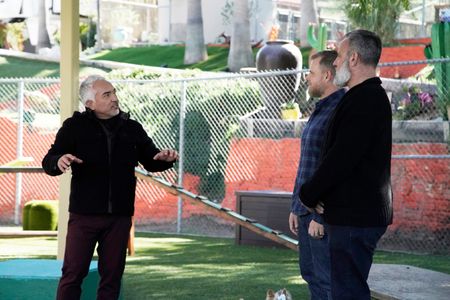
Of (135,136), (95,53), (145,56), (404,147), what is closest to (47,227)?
(404,147)

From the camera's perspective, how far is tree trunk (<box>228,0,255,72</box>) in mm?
34312

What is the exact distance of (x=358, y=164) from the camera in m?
5.05

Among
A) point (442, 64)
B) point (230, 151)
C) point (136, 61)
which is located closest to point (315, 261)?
point (230, 151)

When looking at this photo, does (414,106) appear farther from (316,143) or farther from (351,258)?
(351,258)

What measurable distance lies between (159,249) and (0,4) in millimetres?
4184

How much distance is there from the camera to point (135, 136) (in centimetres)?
659

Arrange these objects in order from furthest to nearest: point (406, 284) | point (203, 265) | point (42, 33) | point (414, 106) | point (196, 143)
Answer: point (42, 33) → point (414, 106) → point (196, 143) → point (203, 265) → point (406, 284)

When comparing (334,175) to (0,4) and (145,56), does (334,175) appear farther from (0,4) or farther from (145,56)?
(145,56)

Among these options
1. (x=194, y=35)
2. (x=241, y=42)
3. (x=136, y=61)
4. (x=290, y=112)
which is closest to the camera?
(x=290, y=112)

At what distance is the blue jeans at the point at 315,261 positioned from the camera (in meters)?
6.09

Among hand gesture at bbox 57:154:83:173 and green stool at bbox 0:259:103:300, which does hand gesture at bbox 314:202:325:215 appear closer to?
hand gesture at bbox 57:154:83:173

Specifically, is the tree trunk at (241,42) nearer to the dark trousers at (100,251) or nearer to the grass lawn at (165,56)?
the grass lawn at (165,56)

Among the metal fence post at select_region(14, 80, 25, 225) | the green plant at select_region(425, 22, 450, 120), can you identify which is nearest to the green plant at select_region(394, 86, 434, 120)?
the green plant at select_region(425, 22, 450, 120)

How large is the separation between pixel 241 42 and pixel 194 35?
379 centimetres
